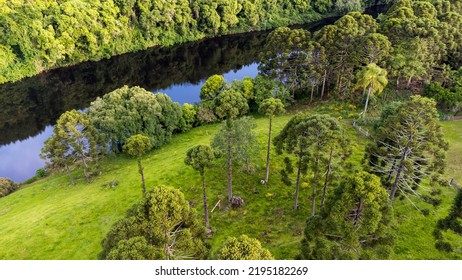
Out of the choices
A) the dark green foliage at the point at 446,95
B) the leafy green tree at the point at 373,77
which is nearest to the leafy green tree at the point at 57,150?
the leafy green tree at the point at 373,77

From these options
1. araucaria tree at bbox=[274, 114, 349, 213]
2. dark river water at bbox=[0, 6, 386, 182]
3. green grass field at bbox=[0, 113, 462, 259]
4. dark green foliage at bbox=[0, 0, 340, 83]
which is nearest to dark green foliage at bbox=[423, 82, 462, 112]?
green grass field at bbox=[0, 113, 462, 259]

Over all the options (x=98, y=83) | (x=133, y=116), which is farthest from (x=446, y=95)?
(x=98, y=83)

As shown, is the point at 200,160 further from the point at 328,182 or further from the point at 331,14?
the point at 331,14

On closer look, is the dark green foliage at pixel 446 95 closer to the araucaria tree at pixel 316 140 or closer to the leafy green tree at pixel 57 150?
the araucaria tree at pixel 316 140

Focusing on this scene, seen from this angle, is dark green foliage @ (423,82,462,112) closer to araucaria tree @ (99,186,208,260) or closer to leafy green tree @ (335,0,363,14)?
araucaria tree @ (99,186,208,260)

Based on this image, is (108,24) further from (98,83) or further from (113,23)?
(98,83)

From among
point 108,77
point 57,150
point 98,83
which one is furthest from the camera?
point 108,77

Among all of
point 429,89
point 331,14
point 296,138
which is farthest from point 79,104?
point 331,14
